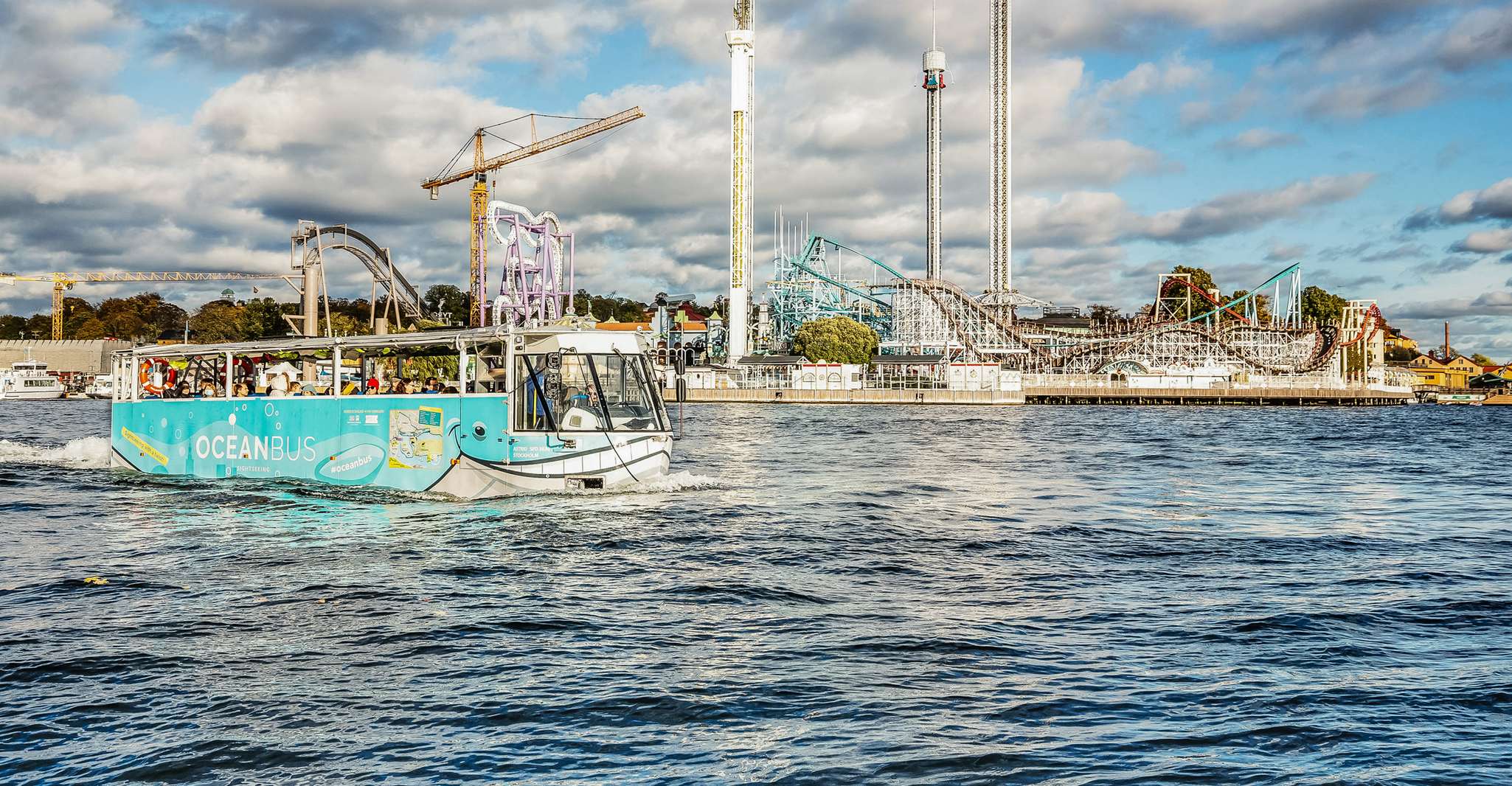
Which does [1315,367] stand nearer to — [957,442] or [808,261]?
[808,261]

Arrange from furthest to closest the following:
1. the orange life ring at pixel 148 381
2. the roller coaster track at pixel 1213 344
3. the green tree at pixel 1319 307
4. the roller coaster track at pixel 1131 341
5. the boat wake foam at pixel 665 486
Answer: the green tree at pixel 1319 307
the roller coaster track at pixel 1131 341
the roller coaster track at pixel 1213 344
the orange life ring at pixel 148 381
the boat wake foam at pixel 665 486

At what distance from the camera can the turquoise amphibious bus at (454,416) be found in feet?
72.4

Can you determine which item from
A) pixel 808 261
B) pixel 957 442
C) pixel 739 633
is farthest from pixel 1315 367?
pixel 739 633

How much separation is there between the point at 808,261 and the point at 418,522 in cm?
14639

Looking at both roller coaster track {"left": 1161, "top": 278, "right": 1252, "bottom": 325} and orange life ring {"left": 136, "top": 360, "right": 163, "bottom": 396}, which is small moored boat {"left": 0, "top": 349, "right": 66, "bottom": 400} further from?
roller coaster track {"left": 1161, "top": 278, "right": 1252, "bottom": 325}

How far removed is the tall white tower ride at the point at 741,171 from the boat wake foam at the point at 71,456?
353 feet

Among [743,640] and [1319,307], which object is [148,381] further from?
[1319,307]

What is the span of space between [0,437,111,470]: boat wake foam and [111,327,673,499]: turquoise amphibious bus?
8654 mm

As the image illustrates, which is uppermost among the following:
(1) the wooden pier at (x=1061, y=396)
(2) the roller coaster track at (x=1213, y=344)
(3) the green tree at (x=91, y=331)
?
(3) the green tree at (x=91, y=331)

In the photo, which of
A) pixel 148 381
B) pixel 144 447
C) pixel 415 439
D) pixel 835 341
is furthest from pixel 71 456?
pixel 835 341

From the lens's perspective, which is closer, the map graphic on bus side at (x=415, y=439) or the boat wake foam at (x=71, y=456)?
the map graphic on bus side at (x=415, y=439)

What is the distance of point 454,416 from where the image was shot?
22.6m

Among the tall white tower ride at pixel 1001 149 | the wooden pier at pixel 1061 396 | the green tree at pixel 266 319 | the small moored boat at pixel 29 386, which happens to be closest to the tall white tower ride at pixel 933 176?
the tall white tower ride at pixel 1001 149

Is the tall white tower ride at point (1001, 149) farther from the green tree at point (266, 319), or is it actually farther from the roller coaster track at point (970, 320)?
the green tree at point (266, 319)
